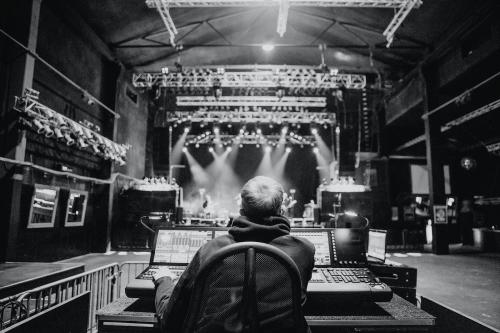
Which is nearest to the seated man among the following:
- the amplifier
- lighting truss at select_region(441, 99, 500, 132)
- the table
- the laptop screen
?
the table

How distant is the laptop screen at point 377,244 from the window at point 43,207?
6328 millimetres

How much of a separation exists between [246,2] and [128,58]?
18.9 feet

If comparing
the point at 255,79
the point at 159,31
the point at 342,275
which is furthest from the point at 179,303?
the point at 255,79

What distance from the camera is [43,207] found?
656cm

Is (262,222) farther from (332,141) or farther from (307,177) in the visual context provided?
(307,177)

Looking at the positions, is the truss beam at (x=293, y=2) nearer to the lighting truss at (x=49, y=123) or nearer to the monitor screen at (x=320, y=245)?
the lighting truss at (x=49, y=123)

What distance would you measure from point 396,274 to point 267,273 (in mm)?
1822

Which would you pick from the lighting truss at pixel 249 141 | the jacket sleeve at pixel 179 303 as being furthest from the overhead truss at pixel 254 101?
the jacket sleeve at pixel 179 303

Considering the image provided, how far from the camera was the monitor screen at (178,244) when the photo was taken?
82.2 inches

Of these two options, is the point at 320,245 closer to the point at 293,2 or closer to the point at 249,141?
the point at 293,2

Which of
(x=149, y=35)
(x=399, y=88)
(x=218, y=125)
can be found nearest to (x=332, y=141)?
(x=399, y=88)

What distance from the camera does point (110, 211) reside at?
9.48 meters

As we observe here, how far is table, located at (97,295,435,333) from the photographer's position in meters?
1.62

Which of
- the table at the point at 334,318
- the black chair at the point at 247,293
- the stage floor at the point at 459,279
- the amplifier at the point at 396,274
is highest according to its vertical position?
the black chair at the point at 247,293
